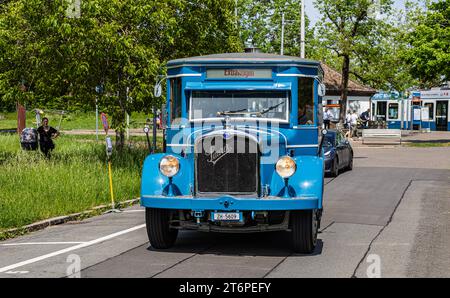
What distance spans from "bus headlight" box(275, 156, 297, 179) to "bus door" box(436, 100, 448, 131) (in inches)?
2080

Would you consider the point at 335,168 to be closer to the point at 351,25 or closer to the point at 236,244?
the point at 236,244

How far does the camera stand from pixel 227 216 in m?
9.24

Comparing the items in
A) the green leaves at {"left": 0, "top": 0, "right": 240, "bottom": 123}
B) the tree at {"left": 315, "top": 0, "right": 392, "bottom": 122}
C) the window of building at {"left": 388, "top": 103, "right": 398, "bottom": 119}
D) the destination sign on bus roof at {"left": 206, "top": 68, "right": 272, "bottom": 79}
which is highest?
the tree at {"left": 315, "top": 0, "right": 392, "bottom": 122}

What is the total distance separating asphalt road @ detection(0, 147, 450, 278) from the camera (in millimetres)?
8398

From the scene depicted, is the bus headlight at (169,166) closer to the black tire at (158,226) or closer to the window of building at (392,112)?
the black tire at (158,226)

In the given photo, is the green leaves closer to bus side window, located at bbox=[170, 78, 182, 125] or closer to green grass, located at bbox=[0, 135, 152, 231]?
green grass, located at bbox=[0, 135, 152, 231]

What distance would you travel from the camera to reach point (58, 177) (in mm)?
16016

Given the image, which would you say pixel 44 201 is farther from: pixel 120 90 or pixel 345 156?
pixel 345 156

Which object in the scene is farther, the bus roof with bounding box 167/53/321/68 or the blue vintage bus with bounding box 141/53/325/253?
the bus roof with bounding box 167/53/321/68

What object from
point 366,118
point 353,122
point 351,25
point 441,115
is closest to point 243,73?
point 353,122

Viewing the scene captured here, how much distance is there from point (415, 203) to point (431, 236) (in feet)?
14.5

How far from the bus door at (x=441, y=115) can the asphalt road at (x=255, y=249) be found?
46.4 metres

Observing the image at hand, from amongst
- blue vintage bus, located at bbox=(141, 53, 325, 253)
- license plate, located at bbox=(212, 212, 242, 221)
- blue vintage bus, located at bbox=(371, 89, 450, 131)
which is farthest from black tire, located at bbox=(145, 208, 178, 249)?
blue vintage bus, located at bbox=(371, 89, 450, 131)
